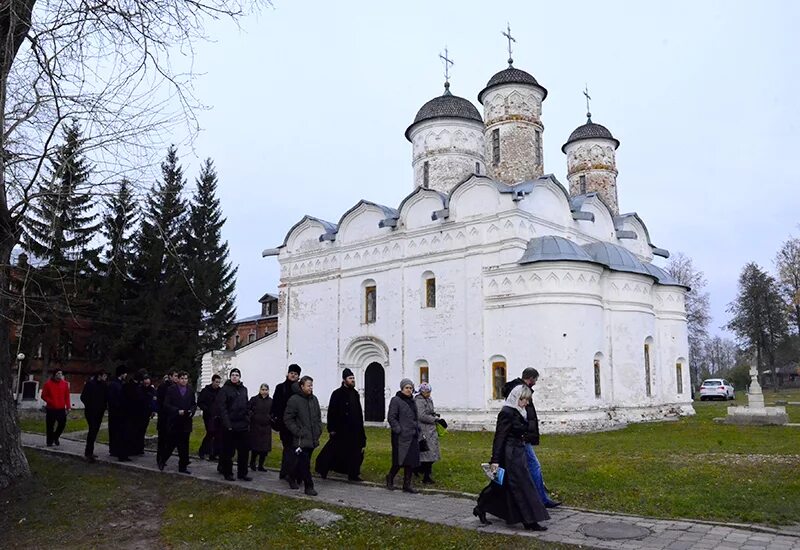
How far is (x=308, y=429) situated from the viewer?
8953 millimetres

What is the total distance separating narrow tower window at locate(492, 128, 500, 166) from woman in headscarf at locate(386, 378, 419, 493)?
56.6ft

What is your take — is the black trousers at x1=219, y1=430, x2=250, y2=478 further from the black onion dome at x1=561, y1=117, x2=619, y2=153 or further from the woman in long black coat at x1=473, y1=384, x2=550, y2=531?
the black onion dome at x1=561, y1=117, x2=619, y2=153

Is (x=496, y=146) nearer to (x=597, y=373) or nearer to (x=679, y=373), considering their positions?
(x=597, y=373)

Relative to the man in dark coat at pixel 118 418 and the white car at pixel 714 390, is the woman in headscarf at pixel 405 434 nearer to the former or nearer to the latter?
the man in dark coat at pixel 118 418

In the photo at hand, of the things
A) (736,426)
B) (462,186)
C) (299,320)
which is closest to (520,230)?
(462,186)

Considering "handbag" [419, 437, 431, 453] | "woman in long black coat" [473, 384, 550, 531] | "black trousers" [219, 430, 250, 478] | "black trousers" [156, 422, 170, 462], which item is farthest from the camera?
"black trousers" [156, 422, 170, 462]

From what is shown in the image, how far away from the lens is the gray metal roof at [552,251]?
1978 centimetres

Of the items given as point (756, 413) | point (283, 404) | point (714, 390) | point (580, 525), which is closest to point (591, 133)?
point (756, 413)

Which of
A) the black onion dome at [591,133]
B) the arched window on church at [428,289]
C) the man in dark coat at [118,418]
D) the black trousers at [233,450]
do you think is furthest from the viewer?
A: the black onion dome at [591,133]

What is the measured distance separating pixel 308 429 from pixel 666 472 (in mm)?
5296

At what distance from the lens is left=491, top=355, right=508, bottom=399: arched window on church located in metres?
20.2

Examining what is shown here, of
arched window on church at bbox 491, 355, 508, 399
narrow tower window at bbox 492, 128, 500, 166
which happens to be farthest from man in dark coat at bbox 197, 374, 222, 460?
narrow tower window at bbox 492, 128, 500, 166

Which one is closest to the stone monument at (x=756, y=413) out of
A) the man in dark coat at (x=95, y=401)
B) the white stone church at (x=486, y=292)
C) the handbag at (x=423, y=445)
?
the white stone church at (x=486, y=292)

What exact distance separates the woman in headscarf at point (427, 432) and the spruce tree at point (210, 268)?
26.2 m
